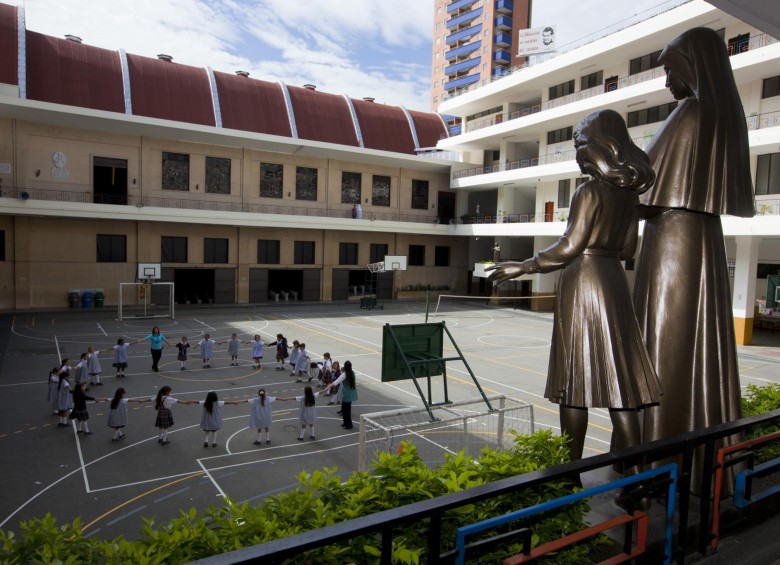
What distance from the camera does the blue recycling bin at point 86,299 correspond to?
33.2 m

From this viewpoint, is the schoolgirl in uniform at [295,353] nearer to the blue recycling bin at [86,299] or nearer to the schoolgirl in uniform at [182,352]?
the schoolgirl in uniform at [182,352]

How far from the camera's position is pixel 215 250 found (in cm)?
3766

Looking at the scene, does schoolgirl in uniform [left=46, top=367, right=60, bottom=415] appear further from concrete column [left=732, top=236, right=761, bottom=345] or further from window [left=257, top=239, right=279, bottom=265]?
concrete column [left=732, top=236, right=761, bottom=345]

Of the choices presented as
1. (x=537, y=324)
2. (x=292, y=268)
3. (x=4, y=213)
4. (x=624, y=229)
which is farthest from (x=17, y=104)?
(x=624, y=229)

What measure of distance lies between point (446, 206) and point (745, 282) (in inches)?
986

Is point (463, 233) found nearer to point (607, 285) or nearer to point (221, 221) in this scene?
point (221, 221)

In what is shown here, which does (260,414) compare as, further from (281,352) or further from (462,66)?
(462,66)

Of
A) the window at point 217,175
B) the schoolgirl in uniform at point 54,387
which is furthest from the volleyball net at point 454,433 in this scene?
the window at point 217,175

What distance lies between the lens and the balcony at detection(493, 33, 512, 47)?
78.8 metres

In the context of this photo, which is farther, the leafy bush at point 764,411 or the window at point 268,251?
the window at point 268,251

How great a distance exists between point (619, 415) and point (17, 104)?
3374 cm

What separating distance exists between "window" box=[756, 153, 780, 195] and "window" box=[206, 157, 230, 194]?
30.6 m

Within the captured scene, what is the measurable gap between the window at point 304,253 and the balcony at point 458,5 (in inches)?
2245

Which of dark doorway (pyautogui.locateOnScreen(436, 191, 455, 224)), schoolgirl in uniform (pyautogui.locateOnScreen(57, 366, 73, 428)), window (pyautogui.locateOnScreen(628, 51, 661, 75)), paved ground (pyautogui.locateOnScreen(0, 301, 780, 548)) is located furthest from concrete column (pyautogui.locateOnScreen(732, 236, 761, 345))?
schoolgirl in uniform (pyautogui.locateOnScreen(57, 366, 73, 428))
